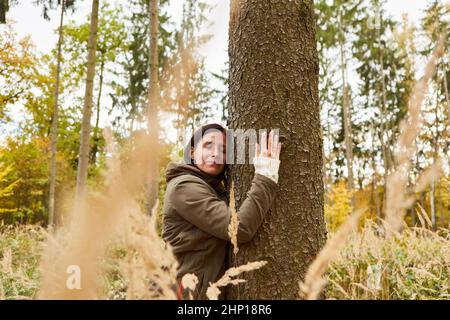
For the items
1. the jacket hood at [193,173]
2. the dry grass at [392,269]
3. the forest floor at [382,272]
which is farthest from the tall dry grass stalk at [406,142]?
the dry grass at [392,269]

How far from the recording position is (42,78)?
12984mm

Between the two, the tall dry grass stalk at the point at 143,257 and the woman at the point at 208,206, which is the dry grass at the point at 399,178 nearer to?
the tall dry grass stalk at the point at 143,257

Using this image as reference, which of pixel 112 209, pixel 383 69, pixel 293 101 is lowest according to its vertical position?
pixel 112 209

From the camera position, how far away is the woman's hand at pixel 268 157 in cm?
177

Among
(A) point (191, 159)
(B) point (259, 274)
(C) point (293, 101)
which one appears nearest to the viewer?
(B) point (259, 274)

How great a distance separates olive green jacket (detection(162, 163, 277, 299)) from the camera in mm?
1714

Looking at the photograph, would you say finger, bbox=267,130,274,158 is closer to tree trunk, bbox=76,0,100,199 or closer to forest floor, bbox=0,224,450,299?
forest floor, bbox=0,224,450,299

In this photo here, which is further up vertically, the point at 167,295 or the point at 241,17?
the point at 241,17

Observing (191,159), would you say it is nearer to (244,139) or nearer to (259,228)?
(244,139)

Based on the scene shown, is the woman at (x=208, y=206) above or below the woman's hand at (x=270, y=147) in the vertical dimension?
below

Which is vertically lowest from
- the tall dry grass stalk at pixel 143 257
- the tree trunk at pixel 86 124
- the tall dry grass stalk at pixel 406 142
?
the tall dry grass stalk at pixel 143 257
